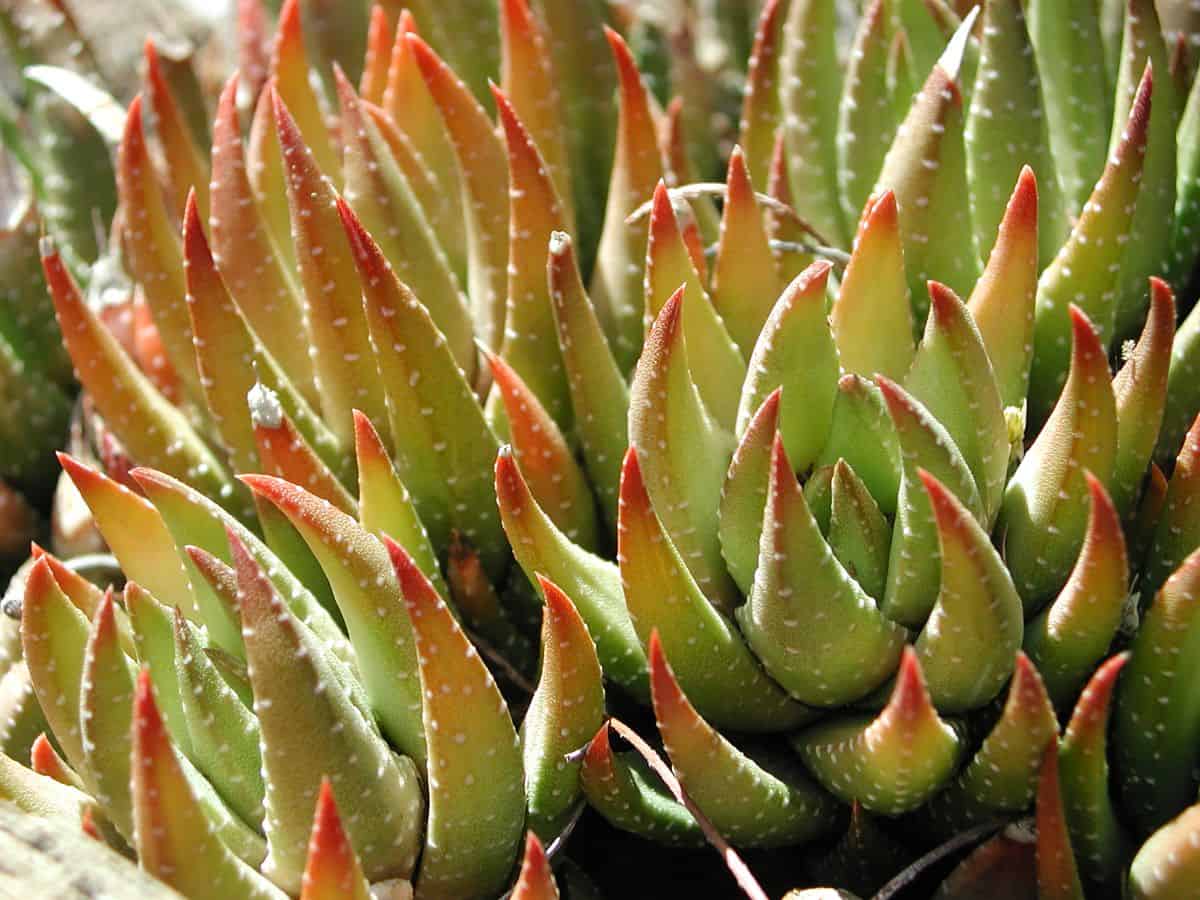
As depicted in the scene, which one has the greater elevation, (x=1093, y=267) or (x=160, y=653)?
(x=1093, y=267)

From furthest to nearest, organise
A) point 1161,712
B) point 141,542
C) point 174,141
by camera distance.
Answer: point 174,141 → point 141,542 → point 1161,712

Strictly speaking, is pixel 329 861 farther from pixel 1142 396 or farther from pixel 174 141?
pixel 174 141

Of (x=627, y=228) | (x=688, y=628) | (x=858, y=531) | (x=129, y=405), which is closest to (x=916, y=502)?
(x=858, y=531)

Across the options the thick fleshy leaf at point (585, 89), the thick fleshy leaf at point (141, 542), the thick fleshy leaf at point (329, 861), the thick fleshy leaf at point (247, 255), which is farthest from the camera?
the thick fleshy leaf at point (585, 89)

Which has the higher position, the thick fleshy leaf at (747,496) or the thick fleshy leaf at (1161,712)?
the thick fleshy leaf at (747,496)

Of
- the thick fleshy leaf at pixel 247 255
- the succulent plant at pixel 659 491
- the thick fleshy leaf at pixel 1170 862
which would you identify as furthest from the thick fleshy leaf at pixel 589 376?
the thick fleshy leaf at pixel 1170 862

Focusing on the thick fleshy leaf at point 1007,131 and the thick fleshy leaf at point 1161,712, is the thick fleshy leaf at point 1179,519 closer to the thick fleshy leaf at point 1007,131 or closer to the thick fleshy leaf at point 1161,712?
the thick fleshy leaf at point 1161,712
